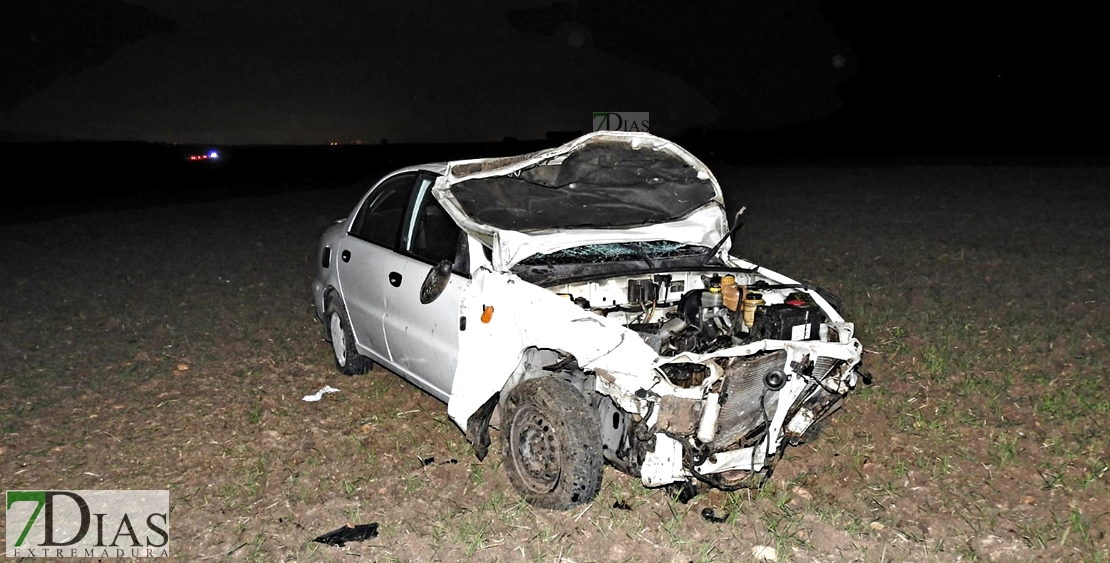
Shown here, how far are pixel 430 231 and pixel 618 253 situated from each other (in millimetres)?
1206

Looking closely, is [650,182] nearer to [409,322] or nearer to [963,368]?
[409,322]

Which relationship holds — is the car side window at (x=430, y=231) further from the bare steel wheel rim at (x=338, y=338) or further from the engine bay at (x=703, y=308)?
the bare steel wheel rim at (x=338, y=338)

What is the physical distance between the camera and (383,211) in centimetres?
601

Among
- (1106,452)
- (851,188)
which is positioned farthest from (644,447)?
(851,188)

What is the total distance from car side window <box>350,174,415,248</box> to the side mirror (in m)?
0.98

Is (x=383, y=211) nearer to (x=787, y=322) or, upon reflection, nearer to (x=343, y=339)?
(x=343, y=339)

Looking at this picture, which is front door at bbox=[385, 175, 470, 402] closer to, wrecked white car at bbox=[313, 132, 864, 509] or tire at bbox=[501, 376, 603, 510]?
wrecked white car at bbox=[313, 132, 864, 509]

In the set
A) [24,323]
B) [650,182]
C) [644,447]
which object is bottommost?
[24,323]

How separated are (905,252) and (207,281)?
9299 millimetres

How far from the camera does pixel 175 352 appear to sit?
7551 mm

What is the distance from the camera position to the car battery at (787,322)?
14.5 ft

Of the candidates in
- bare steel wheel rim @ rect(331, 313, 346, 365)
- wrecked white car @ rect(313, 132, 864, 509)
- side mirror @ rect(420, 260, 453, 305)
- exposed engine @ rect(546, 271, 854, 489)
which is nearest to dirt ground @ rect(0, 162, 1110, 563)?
bare steel wheel rim @ rect(331, 313, 346, 365)

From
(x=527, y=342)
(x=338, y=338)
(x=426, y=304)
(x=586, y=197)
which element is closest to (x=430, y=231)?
(x=426, y=304)

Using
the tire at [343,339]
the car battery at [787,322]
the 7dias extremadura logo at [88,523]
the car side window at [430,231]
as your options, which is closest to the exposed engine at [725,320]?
the car battery at [787,322]
